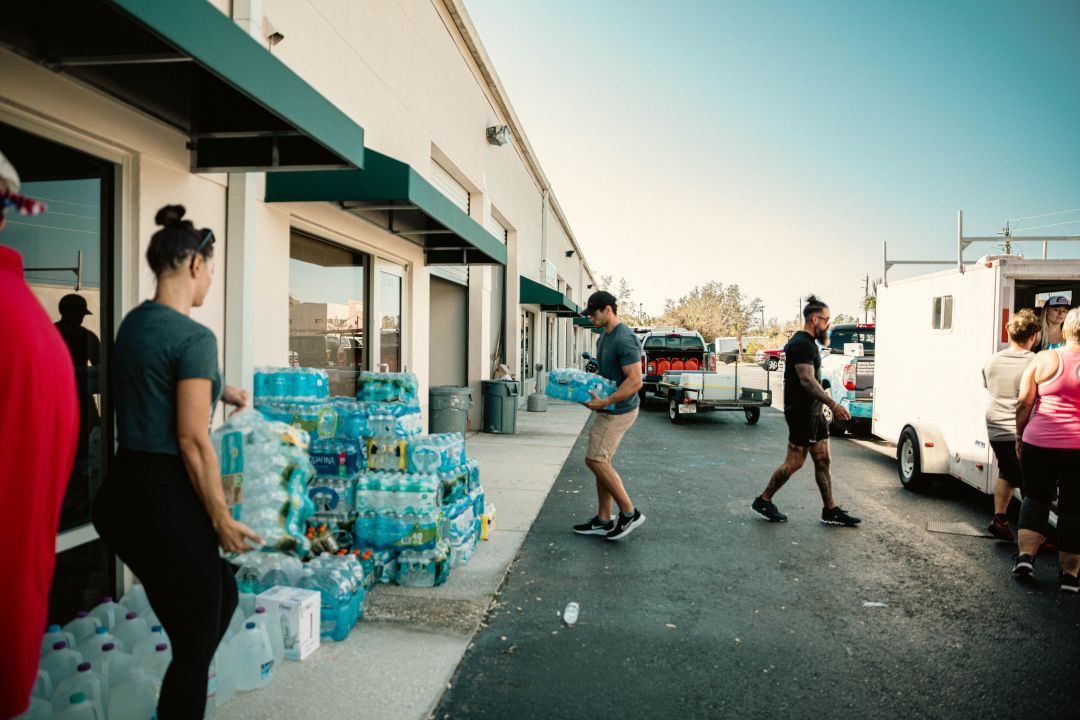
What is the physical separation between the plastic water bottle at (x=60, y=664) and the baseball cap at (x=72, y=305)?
1.93 metres

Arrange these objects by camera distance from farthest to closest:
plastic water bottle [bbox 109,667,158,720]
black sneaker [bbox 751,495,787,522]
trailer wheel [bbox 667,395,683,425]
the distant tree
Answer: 1. the distant tree
2. trailer wheel [bbox 667,395,683,425]
3. black sneaker [bbox 751,495,787,522]
4. plastic water bottle [bbox 109,667,158,720]

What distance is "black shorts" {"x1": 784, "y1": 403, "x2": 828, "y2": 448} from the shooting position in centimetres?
641

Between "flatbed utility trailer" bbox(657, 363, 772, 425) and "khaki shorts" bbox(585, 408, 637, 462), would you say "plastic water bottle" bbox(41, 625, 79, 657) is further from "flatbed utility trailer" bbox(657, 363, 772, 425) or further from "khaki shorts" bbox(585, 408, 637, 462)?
"flatbed utility trailer" bbox(657, 363, 772, 425)

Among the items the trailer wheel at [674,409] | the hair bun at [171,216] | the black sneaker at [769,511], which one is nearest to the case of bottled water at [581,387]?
the black sneaker at [769,511]

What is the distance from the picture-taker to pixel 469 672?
3.62 meters

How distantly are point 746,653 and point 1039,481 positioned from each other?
8.75 ft

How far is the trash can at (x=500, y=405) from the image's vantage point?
497 inches

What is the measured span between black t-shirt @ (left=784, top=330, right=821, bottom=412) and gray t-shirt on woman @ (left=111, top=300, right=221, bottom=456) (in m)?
5.44

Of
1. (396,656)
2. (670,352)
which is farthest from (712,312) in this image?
(396,656)

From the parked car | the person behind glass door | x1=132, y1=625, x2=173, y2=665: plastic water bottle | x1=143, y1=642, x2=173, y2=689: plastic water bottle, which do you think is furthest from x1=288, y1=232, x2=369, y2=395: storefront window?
the parked car

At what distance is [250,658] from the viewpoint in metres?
3.29

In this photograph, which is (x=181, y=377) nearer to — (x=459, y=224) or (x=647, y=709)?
(x=647, y=709)

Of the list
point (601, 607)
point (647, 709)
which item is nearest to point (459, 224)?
point (601, 607)

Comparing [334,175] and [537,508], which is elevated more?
[334,175]
